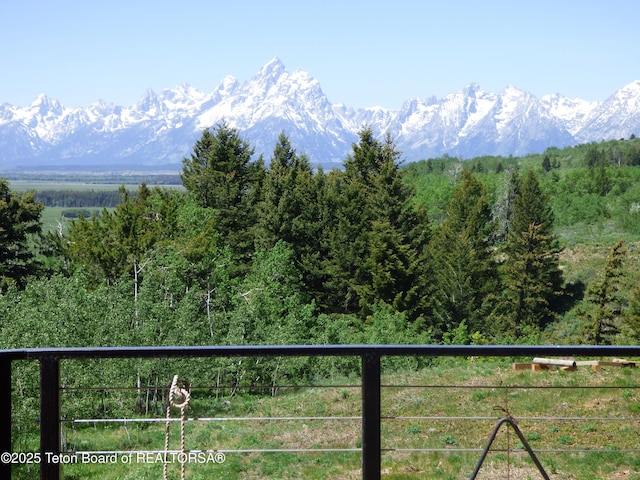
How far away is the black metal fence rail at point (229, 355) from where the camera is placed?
2695 mm

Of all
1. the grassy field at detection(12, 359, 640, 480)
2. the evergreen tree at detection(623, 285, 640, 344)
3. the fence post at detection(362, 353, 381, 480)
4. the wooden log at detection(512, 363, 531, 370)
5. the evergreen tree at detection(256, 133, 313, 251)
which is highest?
the evergreen tree at detection(256, 133, 313, 251)

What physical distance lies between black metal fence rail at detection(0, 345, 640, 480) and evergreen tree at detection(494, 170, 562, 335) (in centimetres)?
4710

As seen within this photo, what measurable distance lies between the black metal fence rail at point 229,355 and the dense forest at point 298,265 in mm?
24077

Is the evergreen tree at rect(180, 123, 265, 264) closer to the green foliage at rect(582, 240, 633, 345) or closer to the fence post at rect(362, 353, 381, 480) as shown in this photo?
the green foliage at rect(582, 240, 633, 345)

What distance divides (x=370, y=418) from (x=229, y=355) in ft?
1.67

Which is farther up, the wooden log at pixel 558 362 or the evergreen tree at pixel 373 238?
the evergreen tree at pixel 373 238

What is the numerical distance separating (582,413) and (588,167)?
252ft

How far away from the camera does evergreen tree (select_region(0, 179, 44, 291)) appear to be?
3403 centimetres

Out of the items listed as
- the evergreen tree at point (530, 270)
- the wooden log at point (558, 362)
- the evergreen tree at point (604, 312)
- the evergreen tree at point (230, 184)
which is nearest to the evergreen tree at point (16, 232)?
the evergreen tree at point (230, 184)

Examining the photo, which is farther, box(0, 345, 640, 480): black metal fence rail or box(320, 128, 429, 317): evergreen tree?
box(320, 128, 429, 317): evergreen tree

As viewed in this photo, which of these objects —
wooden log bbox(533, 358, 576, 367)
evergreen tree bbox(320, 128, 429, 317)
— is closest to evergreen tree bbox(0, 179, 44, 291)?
evergreen tree bbox(320, 128, 429, 317)

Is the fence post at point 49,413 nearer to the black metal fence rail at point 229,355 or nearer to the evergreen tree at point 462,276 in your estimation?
the black metal fence rail at point 229,355

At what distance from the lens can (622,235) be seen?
6644 cm

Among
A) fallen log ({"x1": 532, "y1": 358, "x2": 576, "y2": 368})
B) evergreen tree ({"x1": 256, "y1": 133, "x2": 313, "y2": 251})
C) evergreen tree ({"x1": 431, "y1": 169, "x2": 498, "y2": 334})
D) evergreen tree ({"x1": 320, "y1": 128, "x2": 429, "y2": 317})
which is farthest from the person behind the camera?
evergreen tree ({"x1": 431, "y1": 169, "x2": 498, "y2": 334})
